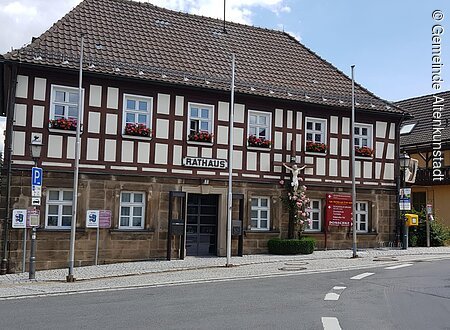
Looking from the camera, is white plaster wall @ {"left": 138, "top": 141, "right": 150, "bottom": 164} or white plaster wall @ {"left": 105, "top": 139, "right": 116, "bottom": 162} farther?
white plaster wall @ {"left": 138, "top": 141, "right": 150, "bottom": 164}

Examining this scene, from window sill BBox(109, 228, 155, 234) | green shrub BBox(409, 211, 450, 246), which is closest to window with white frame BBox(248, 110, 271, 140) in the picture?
window sill BBox(109, 228, 155, 234)

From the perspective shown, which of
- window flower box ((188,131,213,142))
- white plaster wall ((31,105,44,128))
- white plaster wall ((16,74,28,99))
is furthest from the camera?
window flower box ((188,131,213,142))

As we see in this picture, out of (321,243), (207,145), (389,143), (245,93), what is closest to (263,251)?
(321,243)

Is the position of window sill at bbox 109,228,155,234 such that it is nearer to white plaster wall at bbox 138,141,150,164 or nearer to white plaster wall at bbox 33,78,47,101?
white plaster wall at bbox 138,141,150,164

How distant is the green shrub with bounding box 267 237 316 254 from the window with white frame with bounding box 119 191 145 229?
5.28 metres

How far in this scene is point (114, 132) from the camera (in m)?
20.8

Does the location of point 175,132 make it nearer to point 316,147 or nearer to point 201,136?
point 201,136

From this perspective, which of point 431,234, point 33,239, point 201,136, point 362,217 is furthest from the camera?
point 431,234

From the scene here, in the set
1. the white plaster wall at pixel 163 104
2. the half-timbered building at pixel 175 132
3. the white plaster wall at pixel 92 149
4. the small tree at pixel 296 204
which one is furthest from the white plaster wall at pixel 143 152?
the small tree at pixel 296 204

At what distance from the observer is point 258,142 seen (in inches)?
915

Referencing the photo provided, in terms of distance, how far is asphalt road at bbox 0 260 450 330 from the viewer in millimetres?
9352

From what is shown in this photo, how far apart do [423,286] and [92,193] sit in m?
11.3

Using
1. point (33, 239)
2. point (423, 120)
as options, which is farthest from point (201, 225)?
point (423, 120)

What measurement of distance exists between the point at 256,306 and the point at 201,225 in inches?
471
